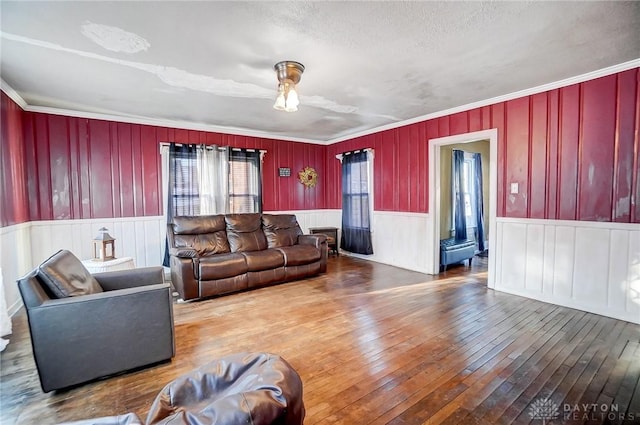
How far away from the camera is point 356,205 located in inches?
233

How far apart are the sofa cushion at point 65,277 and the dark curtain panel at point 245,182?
3068mm

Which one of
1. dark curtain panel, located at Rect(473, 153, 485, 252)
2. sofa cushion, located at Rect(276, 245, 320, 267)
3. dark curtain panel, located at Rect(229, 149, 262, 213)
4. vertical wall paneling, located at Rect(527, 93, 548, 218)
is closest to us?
vertical wall paneling, located at Rect(527, 93, 548, 218)

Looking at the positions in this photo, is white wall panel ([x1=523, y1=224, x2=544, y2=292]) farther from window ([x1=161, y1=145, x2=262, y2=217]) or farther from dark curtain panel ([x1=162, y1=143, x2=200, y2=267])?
dark curtain panel ([x1=162, y1=143, x2=200, y2=267])

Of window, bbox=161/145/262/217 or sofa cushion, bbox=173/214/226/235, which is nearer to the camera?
sofa cushion, bbox=173/214/226/235

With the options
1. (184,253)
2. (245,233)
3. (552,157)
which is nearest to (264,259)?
(245,233)

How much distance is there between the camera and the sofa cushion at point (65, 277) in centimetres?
197

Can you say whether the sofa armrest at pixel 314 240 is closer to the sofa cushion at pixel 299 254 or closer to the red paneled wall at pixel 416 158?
the sofa cushion at pixel 299 254

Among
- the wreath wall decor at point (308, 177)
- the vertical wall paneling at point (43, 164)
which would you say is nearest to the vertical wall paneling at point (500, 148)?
the wreath wall decor at point (308, 177)

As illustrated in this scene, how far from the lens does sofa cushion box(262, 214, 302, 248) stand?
15.5 feet

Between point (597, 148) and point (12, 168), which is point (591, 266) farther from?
point (12, 168)

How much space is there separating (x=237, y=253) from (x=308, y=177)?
2.82 meters

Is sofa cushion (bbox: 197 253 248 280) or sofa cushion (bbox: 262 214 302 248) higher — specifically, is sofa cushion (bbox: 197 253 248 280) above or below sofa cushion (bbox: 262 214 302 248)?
below

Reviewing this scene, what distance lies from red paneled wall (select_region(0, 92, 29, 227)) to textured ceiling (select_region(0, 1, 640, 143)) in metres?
0.27

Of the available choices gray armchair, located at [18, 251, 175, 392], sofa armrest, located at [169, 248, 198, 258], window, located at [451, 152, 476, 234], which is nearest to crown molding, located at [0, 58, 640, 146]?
window, located at [451, 152, 476, 234]
